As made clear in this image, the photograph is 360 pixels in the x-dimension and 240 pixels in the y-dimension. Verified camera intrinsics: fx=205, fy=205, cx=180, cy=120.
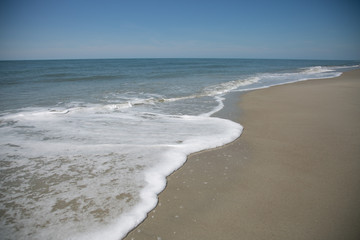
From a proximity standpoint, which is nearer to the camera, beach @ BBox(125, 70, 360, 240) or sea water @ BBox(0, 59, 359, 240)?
beach @ BBox(125, 70, 360, 240)

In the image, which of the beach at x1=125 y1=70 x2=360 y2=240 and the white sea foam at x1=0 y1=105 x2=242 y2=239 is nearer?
the beach at x1=125 y1=70 x2=360 y2=240

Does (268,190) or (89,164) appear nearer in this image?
(268,190)

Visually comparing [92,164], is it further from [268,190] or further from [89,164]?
[268,190]

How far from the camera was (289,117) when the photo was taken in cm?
591

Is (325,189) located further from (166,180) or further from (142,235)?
(142,235)

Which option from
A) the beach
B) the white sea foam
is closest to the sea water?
Answer: the white sea foam

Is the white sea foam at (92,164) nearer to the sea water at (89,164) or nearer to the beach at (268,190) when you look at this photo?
the sea water at (89,164)

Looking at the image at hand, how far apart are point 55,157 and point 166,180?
2.11 meters

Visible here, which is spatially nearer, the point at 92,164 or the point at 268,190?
the point at 268,190

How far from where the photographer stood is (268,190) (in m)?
2.64

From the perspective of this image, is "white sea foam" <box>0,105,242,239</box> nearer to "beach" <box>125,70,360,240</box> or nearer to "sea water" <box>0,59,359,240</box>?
"sea water" <box>0,59,359,240</box>

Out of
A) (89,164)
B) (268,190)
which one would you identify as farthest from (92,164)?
(268,190)

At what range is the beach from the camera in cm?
203

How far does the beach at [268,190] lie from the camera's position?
203cm
